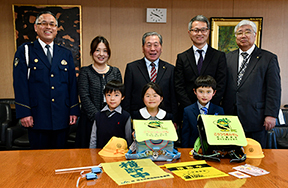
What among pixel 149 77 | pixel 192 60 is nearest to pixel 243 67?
pixel 192 60

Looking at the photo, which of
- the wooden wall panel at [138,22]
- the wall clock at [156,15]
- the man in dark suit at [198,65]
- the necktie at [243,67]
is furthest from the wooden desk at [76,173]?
the wall clock at [156,15]

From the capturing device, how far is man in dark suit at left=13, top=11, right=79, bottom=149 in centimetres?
211

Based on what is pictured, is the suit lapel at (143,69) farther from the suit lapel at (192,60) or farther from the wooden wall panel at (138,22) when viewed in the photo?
the wooden wall panel at (138,22)

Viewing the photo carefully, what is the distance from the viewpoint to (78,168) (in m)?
1.25

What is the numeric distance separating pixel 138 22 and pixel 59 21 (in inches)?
59.0

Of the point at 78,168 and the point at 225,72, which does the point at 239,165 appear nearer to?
the point at 78,168

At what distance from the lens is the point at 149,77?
231 centimetres

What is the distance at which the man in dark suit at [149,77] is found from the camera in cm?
228

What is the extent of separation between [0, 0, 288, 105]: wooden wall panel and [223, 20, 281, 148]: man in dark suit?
2.32m

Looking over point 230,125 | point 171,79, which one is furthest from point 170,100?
point 230,125

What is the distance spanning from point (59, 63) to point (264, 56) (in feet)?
6.58

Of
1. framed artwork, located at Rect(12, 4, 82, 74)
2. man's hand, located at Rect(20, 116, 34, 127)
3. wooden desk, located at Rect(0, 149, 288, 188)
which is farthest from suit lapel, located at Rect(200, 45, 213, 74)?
framed artwork, located at Rect(12, 4, 82, 74)

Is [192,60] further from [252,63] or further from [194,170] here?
[194,170]

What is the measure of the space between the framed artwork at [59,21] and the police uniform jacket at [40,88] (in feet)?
7.56
